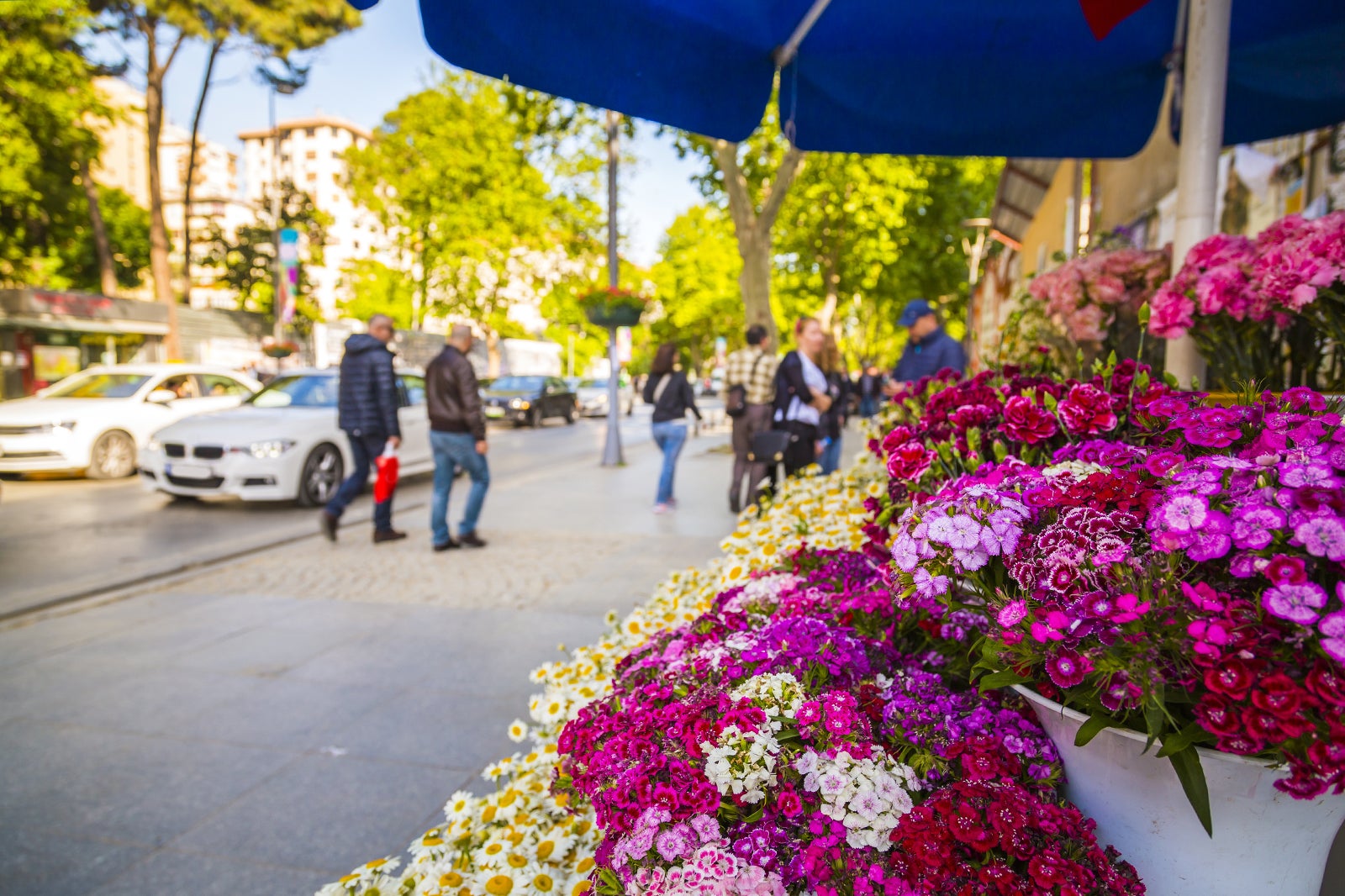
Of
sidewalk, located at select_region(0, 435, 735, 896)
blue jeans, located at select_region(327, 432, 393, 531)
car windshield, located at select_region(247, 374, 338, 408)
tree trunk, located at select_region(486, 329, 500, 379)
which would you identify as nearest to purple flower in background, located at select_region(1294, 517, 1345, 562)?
sidewalk, located at select_region(0, 435, 735, 896)

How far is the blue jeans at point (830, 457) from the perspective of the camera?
870cm

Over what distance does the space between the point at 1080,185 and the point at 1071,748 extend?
11.3m

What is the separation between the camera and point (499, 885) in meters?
1.81

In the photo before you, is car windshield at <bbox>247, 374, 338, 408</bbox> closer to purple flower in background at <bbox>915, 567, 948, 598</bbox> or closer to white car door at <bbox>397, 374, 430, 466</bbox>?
white car door at <bbox>397, 374, 430, 466</bbox>

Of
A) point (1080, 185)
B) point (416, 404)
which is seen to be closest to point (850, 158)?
point (1080, 185)

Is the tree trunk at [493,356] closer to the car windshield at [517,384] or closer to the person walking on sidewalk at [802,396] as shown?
the car windshield at [517,384]

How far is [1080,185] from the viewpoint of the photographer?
10.9 meters

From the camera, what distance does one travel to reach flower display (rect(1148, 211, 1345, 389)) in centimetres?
205

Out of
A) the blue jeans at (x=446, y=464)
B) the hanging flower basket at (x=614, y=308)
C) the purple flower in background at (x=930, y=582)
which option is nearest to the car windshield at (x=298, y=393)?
the blue jeans at (x=446, y=464)

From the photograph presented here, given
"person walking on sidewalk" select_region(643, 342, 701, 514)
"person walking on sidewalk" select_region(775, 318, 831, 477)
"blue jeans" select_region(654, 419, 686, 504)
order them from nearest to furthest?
1. "person walking on sidewalk" select_region(775, 318, 831, 477)
2. "person walking on sidewalk" select_region(643, 342, 701, 514)
3. "blue jeans" select_region(654, 419, 686, 504)

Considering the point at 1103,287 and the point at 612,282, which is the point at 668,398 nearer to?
the point at 1103,287

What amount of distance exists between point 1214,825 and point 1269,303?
1.54 meters

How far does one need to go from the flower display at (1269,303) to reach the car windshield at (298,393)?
966cm

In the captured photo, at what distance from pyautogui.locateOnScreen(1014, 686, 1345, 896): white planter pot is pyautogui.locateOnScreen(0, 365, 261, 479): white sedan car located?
37.9 feet
